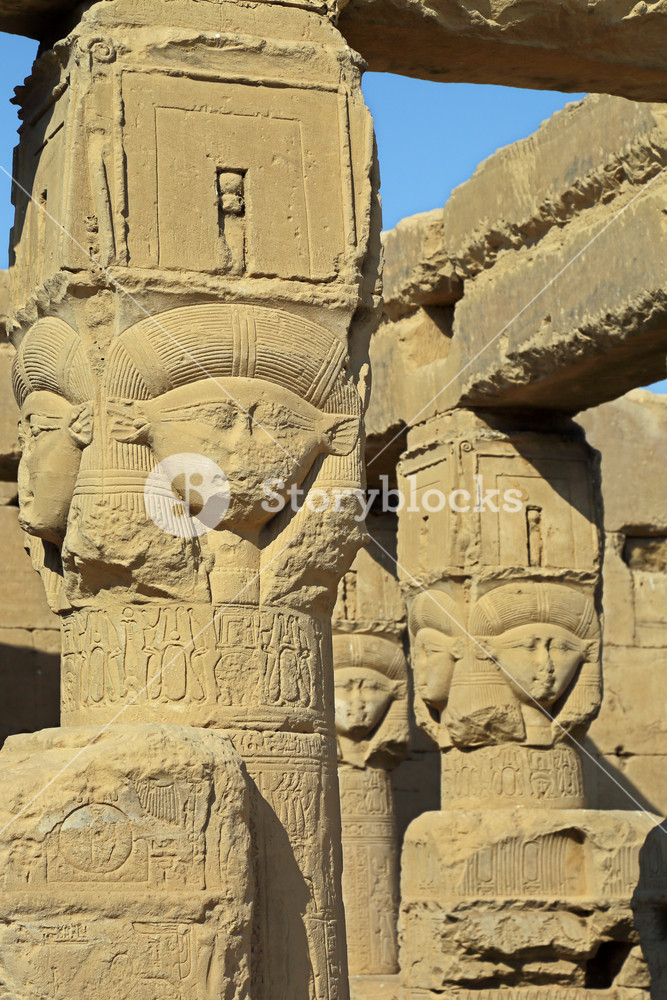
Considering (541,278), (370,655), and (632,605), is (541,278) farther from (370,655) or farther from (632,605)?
(632,605)

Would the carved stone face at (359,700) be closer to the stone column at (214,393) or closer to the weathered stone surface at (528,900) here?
the weathered stone surface at (528,900)

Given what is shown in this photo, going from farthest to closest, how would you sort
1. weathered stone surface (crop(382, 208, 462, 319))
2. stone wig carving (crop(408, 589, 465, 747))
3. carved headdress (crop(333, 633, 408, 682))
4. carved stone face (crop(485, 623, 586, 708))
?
carved headdress (crop(333, 633, 408, 682))
weathered stone surface (crop(382, 208, 462, 319))
stone wig carving (crop(408, 589, 465, 747))
carved stone face (crop(485, 623, 586, 708))

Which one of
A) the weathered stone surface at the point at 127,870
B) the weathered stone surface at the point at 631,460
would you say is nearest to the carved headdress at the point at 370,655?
the weathered stone surface at the point at 631,460

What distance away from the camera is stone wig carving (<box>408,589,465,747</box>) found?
8.50m

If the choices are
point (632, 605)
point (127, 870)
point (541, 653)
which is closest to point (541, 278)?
point (541, 653)

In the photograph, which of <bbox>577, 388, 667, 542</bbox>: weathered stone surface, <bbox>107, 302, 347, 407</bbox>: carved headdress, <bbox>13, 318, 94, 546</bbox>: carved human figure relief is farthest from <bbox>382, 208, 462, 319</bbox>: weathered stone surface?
<bbox>13, 318, 94, 546</bbox>: carved human figure relief

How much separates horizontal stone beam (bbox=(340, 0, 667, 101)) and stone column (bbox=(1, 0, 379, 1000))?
359 millimetres

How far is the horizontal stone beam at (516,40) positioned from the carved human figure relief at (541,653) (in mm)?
3407

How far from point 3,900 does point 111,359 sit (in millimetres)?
1562

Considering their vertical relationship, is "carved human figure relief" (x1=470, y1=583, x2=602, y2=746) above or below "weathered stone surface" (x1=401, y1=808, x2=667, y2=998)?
above

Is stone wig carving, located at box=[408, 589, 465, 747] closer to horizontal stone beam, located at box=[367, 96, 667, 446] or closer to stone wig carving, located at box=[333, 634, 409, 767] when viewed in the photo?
horizontal stone beam, located at box=[367, 96, 667, 446]

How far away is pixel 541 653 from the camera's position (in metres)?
8.30

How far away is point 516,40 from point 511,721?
4.14m

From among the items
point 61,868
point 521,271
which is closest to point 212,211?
point 61,868
